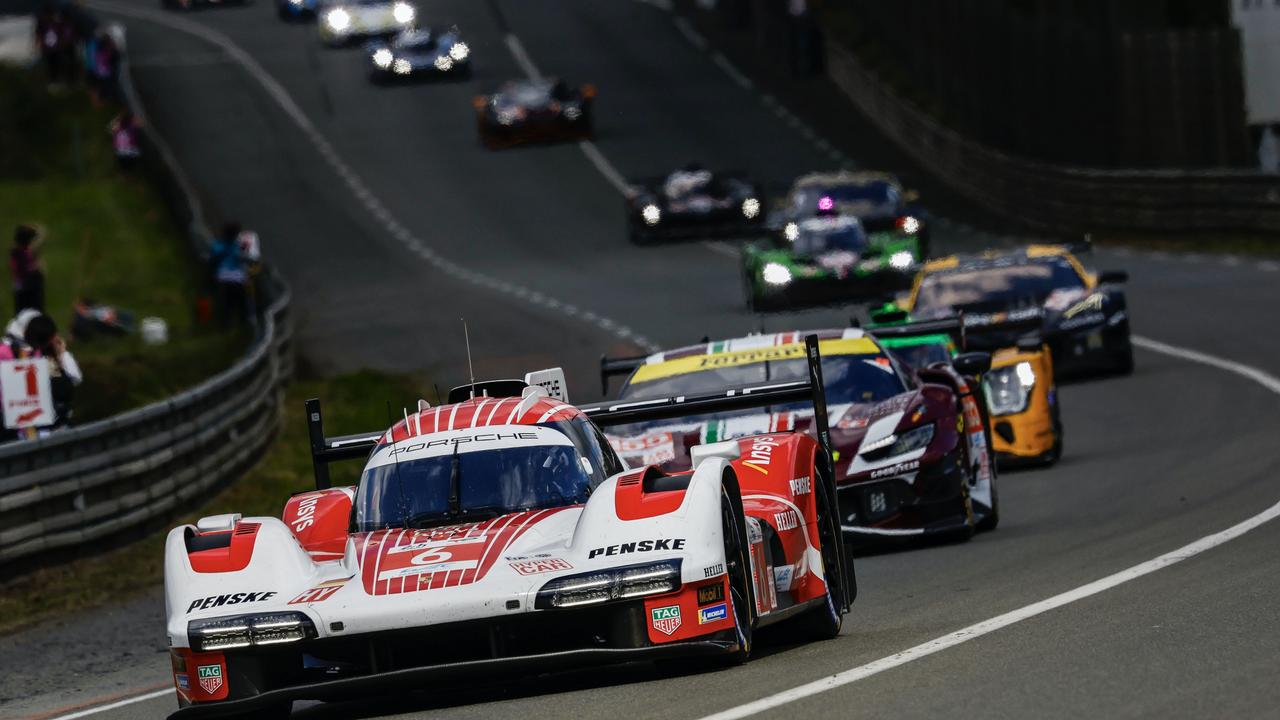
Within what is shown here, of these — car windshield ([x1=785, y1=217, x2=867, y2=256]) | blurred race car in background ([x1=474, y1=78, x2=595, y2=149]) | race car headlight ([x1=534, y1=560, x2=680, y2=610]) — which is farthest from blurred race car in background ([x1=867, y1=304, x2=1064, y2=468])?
blurred race car in background ([x1=474, y1=78, x2=595, y2=149])

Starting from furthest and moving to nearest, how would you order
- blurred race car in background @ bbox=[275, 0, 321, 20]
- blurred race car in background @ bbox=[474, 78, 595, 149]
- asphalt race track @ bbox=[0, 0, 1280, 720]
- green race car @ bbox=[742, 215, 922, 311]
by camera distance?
blurred race car in background @ bbox=[275, 0, 321, 20] < blurred race car in background @ bbox=[474, 78, 595, 149] < green race car @ bbox=[742, 215, 922, 311] < asphalt race track @ bbox=[0, 0, 1280, 720]

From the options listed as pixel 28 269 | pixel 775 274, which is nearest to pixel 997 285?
pixel 775 274

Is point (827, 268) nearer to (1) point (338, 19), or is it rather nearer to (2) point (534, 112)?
(2) point (534, 112)

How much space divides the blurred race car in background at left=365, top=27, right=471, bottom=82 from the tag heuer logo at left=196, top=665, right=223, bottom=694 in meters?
53.2

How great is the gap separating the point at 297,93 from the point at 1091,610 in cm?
5415

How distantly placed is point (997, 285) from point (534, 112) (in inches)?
1212

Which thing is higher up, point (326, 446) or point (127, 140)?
point (127, 140)

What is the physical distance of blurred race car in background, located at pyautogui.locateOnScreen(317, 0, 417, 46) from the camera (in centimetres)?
6538

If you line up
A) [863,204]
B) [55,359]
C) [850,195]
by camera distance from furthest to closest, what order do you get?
[850,195] → [863,204] → [55,359]

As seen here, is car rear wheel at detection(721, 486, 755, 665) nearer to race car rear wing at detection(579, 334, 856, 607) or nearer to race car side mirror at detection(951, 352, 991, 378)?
race car rear wing at detection(579, 334, 856, 607)

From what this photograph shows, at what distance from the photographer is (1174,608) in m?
9.38

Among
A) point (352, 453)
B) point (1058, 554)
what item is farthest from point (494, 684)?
point (1058, 554)

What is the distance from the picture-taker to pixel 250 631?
28.3 feet

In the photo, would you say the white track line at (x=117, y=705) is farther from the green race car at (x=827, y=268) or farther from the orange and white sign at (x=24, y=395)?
the green race car at (x=827, y=268)
